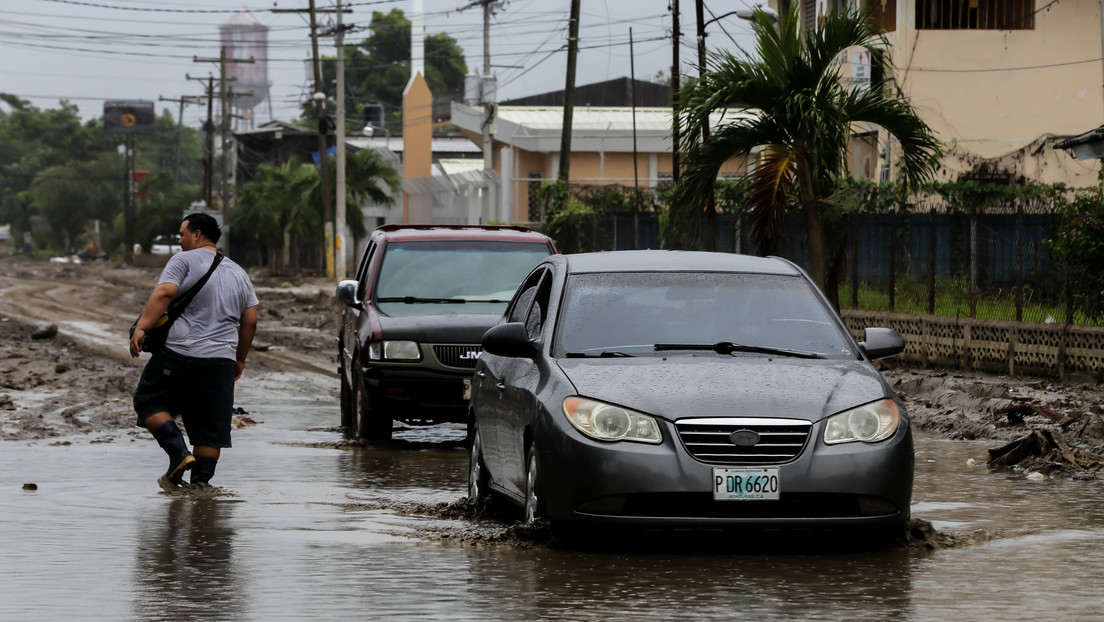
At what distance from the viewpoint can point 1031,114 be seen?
112 feet

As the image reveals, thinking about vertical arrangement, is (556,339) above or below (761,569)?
above

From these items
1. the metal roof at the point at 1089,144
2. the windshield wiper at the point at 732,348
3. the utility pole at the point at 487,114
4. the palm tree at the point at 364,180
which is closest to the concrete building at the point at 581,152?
the utility pole at the point at 487,114

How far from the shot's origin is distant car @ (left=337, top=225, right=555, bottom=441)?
13977 mm

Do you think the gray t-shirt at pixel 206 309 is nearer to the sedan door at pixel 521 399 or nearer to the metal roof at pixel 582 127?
the sedan door at pixel 521 399

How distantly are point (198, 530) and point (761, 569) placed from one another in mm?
3155

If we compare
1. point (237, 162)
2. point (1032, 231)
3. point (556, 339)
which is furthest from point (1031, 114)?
point (237, 162)

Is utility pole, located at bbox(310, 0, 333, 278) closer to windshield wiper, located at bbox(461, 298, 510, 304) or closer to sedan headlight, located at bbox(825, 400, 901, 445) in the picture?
windshield wiper, located at bbox(461, 298, 510, 304)

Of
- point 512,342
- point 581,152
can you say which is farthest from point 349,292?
point 581,152

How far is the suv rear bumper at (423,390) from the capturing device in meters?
14.0

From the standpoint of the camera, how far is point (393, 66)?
138 m

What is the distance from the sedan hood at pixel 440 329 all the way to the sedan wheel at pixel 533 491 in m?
5.57

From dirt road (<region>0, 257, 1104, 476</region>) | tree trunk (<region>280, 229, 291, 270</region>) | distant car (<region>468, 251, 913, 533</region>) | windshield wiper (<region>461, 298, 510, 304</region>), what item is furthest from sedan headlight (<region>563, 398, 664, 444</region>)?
tree trunk (<region>280, 229, 291, 270</region>)

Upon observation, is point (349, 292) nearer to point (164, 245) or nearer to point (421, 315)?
point (421, 315)

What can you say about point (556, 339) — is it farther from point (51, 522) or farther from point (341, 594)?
point (51, 522)
